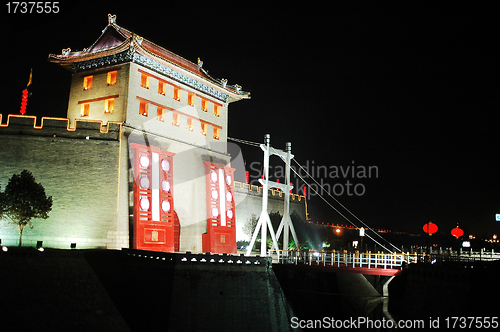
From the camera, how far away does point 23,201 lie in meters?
21.4

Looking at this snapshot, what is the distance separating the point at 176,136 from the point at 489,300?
20.4 m

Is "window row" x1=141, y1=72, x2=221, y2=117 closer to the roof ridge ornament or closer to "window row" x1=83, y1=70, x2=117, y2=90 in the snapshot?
"window row" x1=83, y1=70, x2=117, y2=90

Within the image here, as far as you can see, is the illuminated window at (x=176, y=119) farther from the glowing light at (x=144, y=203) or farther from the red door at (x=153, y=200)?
the glowing light at (x=144, y=203)

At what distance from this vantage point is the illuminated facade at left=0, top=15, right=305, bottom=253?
938 inches

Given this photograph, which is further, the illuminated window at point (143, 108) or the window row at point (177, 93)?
the window row at point (177, 93)

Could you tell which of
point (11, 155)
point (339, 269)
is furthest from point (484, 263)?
point (11, 155)

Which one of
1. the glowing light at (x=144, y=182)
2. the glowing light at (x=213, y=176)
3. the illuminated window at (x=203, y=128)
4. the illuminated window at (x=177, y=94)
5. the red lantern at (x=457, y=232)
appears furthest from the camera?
the illuminated window at (x=203, y=128)

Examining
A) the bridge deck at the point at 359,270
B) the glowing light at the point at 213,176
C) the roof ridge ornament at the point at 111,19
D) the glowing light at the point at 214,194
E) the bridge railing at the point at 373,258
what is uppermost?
the roof ridge ornament at the point at 111,19

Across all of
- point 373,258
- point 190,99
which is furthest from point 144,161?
point 373,258

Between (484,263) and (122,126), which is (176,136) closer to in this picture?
(122,126)

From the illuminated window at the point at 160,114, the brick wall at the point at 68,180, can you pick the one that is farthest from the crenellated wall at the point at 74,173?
the illuminated window at the point at 160,114

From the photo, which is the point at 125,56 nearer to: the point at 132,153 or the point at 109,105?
the point at 109,105

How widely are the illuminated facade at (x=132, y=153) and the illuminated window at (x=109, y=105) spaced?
6 centimetres

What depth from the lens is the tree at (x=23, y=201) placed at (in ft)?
69.6
